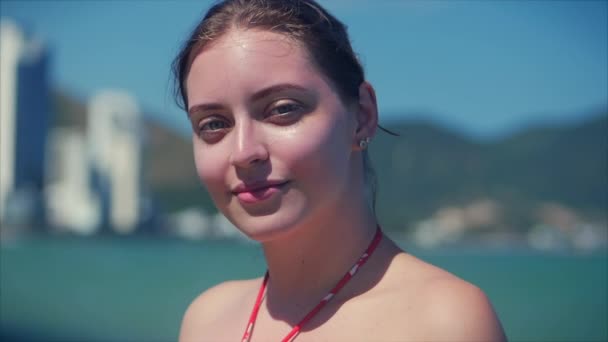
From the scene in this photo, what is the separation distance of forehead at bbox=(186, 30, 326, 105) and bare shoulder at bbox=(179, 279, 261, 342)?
0.59 meters

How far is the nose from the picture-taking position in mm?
1264

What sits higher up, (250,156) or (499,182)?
(250,156)

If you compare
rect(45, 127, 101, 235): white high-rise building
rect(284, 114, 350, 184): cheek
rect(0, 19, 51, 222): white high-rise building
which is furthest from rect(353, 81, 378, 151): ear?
rect(45, 127, 101, 235): white high-rise building

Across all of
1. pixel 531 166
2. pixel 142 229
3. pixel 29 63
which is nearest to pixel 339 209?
pixel 29 63

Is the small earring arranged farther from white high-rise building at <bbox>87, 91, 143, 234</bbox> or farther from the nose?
white high-rise building at <bbox>87, 91, 143, 234</bbox>

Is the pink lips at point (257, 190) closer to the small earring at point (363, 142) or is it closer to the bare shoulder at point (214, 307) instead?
the small earring at point (363, 142)

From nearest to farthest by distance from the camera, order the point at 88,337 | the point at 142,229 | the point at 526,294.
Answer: the point at 88,337 → the point at 526,294 → the point at 142,229

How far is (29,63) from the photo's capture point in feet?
157

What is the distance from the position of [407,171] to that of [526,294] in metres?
56.0

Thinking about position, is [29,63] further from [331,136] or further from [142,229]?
[331,136]

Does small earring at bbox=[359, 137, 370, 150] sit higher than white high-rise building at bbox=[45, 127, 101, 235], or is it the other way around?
small earring at bbox=[359, 137, 370, 150]

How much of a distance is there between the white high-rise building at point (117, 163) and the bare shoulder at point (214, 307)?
5926 centimetres

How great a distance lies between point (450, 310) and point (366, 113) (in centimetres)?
44

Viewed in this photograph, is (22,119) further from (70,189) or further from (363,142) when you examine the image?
(363,142)
